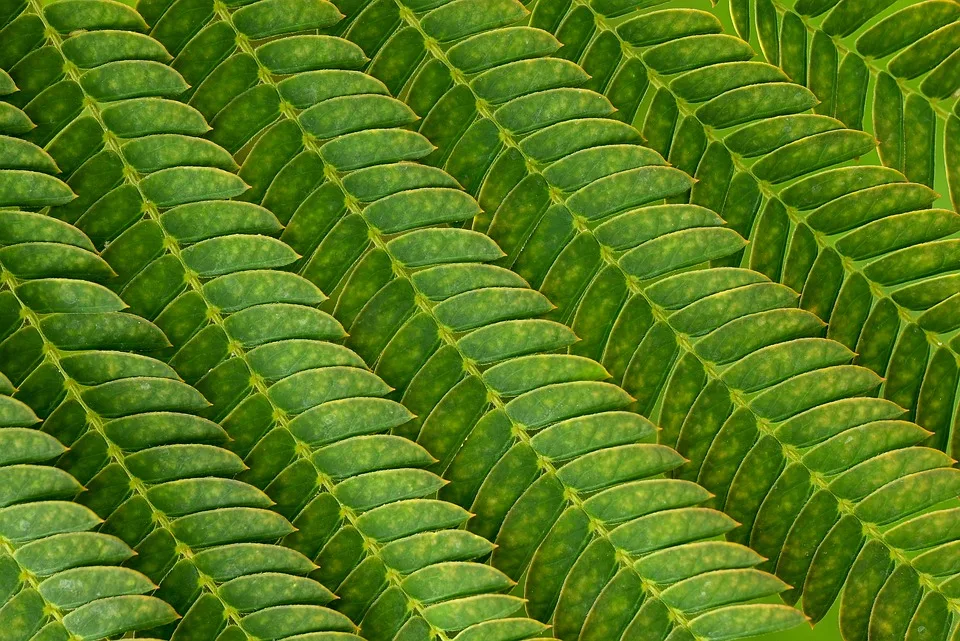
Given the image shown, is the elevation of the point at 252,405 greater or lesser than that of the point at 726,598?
greater

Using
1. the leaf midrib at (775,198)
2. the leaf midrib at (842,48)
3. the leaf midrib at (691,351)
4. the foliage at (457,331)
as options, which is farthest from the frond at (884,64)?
the leaf midrib at (691,351)

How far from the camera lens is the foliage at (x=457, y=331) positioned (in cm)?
162

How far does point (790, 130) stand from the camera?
6.00 feet

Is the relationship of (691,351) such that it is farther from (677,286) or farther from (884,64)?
(884,64)

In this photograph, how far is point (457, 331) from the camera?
1720 millimetres

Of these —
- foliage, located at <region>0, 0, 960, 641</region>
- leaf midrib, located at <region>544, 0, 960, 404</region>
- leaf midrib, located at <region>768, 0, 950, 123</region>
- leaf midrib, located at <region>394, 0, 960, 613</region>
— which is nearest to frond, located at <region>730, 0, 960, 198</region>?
leaf midrib, located at <region>768, 0, 950, 123</region>

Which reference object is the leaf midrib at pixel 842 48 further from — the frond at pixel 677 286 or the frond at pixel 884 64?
the frond at pixel 677 286

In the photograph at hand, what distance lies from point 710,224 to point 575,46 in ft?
1.54

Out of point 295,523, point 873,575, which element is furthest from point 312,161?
point 873,575

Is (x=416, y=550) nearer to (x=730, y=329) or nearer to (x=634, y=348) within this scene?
(x=634, y=348)

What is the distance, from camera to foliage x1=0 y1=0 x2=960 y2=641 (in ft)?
5.33

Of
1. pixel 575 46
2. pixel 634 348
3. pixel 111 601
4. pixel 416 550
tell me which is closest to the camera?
pixel 111 601

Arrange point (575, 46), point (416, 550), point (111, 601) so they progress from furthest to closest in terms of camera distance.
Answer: point (575, 46) < point (416, 550) < point (111, 601)

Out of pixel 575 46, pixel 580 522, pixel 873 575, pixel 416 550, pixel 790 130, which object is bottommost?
pixel 873 575
